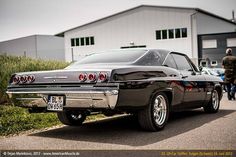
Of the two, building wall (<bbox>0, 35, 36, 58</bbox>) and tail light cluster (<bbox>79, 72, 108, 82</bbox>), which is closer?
tail light cluster (<bbox>79, 72, 108, 82</bbox>)

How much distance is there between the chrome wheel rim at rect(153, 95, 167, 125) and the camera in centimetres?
617

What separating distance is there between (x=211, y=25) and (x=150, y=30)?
6948mm

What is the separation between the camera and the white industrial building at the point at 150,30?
1414 inches

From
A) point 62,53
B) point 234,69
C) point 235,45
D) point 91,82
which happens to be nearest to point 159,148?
point 91,82

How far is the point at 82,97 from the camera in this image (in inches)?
210

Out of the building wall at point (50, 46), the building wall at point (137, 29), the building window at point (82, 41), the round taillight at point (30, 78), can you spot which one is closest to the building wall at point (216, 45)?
the building wall at point (137, 29)

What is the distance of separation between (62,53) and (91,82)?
134 ft

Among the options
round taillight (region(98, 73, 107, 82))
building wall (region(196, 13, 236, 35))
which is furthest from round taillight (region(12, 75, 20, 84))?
building wall (region(196, 13, 236, 35))

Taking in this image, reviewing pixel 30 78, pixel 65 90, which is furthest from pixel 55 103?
pixel 30 78

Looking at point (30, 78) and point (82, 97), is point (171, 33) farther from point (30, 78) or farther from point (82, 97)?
point (82, 97)

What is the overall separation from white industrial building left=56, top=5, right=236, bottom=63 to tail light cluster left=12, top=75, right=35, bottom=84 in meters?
28.7

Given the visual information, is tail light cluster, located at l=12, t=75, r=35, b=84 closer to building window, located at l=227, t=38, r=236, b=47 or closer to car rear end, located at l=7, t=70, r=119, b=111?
car rear end, located at l=7, t=70, r=119, b=111

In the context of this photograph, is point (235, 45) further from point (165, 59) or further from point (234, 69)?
point (165, 59)

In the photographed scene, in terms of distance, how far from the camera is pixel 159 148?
483 cm
